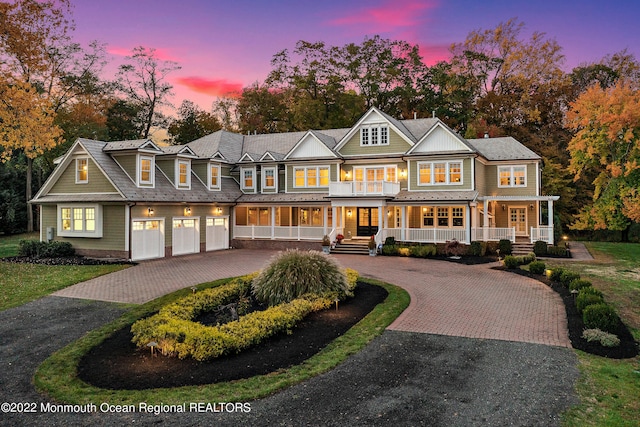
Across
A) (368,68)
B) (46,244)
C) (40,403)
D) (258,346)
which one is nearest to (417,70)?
(368,68)

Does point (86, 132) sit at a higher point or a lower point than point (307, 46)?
lower

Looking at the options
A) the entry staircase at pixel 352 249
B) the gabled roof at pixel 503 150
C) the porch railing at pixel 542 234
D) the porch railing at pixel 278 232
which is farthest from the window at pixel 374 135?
the porch railing at pixel 542 234

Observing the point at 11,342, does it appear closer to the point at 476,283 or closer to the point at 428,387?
the point at 428,387

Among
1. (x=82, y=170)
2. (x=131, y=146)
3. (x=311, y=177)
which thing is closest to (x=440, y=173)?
(x=311, y=177)

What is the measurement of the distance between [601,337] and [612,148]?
1602cm

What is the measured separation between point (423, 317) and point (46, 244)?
21002mm

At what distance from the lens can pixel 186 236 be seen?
25.1m

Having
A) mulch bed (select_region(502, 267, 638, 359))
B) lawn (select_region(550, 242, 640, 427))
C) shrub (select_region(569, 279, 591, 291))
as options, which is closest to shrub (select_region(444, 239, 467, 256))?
shrub (select_region(569, 279, 591, 291))

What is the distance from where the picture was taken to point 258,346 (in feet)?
28.9

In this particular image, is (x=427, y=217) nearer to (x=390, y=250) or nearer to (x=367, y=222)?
(x=367, y=222)

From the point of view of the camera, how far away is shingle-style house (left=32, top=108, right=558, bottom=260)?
73.6 feet

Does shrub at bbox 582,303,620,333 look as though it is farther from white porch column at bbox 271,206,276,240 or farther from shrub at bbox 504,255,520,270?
white porch column at bbox 271,206,276,240

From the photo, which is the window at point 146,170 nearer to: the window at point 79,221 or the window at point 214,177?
the window at point 79,221

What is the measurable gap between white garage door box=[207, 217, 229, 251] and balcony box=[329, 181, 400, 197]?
793 cm
